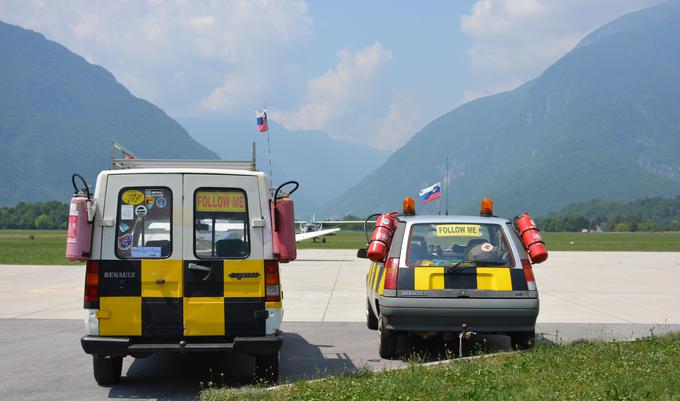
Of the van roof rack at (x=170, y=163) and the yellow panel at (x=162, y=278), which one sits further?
the van roof rack at (x=170, y=163)

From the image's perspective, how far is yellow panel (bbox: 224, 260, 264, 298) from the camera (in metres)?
7.62

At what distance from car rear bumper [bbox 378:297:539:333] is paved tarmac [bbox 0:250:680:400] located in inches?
25.9

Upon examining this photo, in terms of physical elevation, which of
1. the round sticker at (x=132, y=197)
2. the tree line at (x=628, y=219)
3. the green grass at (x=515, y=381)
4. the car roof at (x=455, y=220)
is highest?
the tree line at (x=628, y=219)

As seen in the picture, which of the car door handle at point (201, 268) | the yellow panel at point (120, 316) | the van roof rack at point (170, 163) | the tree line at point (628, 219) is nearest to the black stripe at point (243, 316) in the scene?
the car door handle at point (201, 268)

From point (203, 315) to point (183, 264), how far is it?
52cm

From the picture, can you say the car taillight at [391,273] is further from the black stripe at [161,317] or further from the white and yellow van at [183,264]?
the black stripe at [161,317]

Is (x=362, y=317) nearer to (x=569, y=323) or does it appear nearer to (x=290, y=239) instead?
(x=569, y=323)

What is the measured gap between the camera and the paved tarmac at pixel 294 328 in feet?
26.9

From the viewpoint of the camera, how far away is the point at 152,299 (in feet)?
24.8

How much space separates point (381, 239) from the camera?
980cm

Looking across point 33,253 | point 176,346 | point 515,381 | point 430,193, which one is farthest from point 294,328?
point 33,253

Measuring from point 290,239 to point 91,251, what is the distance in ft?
6.16

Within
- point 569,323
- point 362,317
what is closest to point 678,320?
point 569,323

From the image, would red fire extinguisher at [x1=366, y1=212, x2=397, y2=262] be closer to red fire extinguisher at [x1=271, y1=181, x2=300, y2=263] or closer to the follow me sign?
red fire extinguisher at [x1=271, y1=181, x2=300, y2=263]
